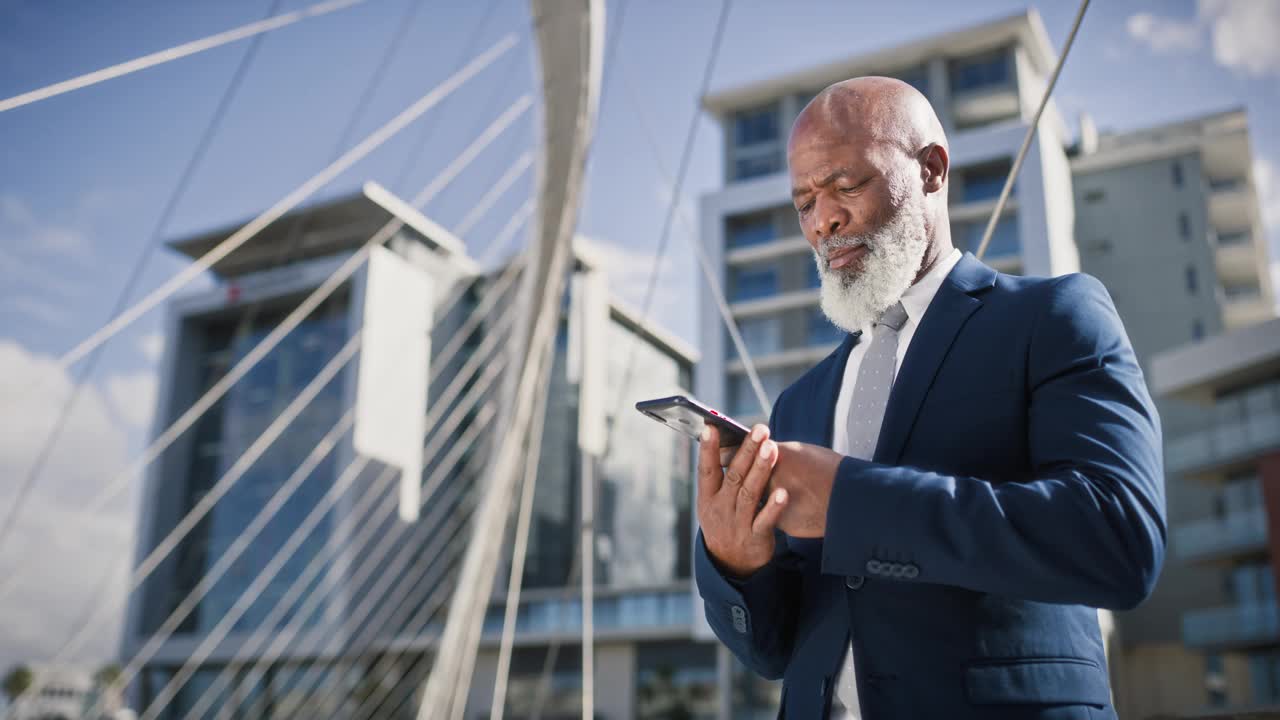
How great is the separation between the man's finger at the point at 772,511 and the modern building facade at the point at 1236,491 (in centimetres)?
1928

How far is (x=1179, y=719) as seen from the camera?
1740 mm

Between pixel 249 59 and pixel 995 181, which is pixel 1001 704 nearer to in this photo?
pixel 249 59

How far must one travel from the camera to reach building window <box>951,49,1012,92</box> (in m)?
28.4

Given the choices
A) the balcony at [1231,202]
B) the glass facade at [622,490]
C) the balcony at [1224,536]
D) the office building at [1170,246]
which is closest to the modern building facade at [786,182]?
the office building at [1170,246]

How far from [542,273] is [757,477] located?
4.44 m

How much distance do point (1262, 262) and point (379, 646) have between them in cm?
2680

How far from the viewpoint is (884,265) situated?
105 centimetres

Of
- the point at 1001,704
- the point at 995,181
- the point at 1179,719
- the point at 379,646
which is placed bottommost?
the point at 379,646

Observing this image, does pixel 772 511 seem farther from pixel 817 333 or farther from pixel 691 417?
pixel 817 333

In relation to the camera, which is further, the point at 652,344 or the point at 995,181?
the point at 652,344

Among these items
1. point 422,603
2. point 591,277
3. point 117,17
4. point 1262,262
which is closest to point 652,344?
point 591,277

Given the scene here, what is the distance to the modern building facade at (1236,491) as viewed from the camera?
17.7 metres

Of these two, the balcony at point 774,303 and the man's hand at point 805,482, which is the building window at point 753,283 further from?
the man's hand at point 805,482

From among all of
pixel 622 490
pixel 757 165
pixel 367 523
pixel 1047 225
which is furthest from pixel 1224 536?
pixel 367 523
